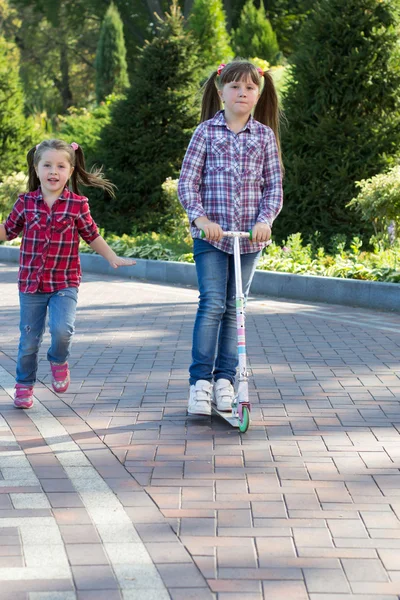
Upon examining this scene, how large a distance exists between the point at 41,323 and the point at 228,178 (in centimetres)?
128

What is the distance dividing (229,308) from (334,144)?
972 centimetres

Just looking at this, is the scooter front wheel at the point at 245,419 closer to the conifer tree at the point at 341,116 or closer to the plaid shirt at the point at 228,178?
the plaid shirt at the point at 228,178

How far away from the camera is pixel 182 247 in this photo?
1477cm

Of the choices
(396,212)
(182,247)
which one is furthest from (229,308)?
(182,247)

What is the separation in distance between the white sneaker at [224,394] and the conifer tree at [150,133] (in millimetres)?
12810

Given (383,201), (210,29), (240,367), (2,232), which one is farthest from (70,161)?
(210,29)

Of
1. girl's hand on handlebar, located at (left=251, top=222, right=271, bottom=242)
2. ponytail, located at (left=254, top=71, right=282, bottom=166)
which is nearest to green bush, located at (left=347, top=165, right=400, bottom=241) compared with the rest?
ponytail, located at (left=254, top=71, right=282, bottom=166)

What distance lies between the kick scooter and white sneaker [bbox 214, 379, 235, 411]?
0.12m

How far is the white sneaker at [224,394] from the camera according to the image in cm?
531

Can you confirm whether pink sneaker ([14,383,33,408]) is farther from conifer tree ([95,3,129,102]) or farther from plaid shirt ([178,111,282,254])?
conifer tree ([95,3,129,102])

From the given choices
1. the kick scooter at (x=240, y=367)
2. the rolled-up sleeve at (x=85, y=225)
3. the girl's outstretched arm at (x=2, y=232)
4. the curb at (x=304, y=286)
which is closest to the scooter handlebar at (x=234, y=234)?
the kick scooter at (x=240, y=367)

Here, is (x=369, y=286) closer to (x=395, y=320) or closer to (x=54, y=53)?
(x=395, y=320)

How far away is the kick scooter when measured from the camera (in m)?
4.97

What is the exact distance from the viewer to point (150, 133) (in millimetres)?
18297
